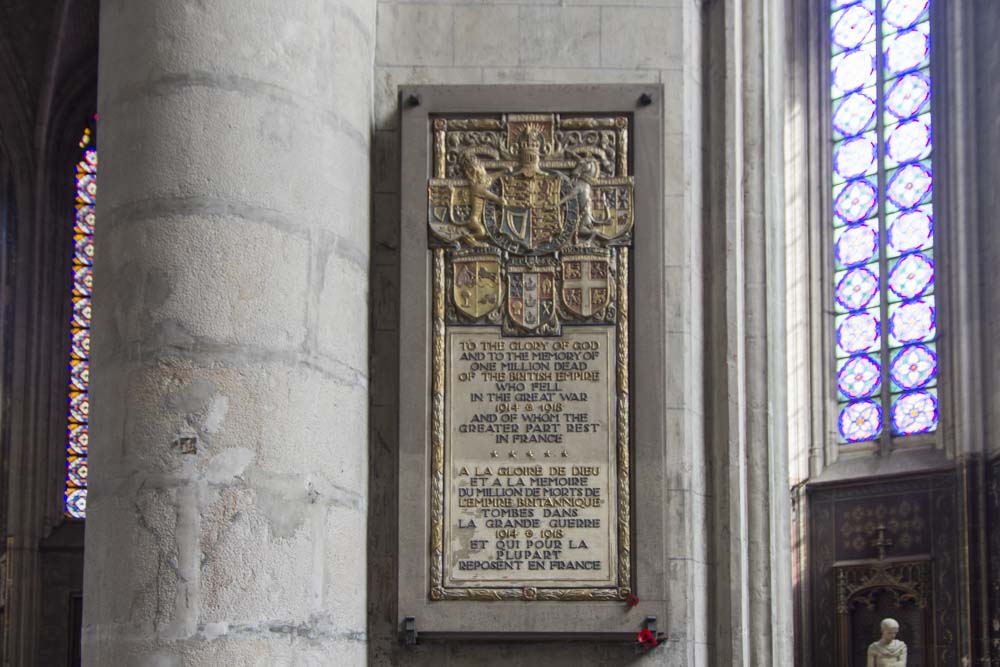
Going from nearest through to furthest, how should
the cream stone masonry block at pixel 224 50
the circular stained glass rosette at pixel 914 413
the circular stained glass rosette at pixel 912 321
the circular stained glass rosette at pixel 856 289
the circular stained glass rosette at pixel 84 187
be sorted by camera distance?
the cream stone masonry block at pixel 224 50
the circular stained glass rosette at pixel 914 413
the circular stained glass rosette at pixel 912 321
the circular stained glass rosette at pixel 856 289
the circular stained glass rosette at pixel 84 187

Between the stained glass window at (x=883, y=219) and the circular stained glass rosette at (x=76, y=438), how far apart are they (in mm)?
8545

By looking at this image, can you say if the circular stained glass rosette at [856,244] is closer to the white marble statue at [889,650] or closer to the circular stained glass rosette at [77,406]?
the white marble statue at [889,650]

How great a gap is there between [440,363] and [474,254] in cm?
40

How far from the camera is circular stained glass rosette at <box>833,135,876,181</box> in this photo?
17.5 meters

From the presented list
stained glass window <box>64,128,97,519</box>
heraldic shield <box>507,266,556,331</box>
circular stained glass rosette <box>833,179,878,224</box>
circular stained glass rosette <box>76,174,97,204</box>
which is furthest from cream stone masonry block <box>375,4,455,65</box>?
circular stained glass rosette <box>76,174,97,204</box>

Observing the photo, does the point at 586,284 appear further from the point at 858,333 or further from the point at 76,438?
the point at 76,438

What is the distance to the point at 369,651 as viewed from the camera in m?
5.38

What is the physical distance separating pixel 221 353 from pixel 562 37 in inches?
73.0

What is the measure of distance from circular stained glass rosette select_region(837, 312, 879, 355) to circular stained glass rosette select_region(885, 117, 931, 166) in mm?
1705

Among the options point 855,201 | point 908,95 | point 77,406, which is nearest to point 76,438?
point 77,406

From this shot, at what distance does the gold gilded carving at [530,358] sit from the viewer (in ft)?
17.5

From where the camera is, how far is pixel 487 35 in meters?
5.80

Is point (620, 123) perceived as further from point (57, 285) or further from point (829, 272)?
point (57, 285)

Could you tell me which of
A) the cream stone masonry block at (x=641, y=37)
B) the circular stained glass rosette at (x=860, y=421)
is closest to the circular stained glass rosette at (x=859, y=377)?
the circular stained glass rosette at (x=860, y=421)
